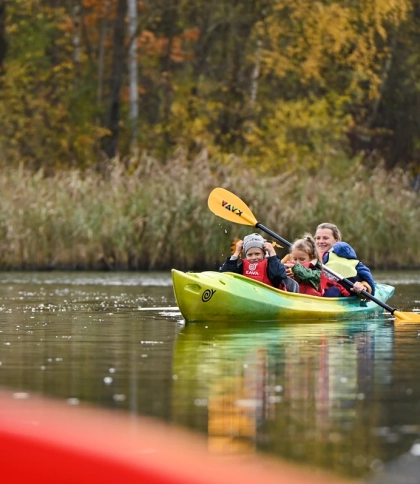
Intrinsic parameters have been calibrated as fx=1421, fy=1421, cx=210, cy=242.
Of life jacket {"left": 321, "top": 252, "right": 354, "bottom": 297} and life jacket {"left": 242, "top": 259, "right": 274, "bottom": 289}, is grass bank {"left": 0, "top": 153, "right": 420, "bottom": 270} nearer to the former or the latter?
life jacket {"left": 321, "top": 252, "right": 354, "bottom": 297}

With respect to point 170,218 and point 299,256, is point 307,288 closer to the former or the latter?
point 299,256

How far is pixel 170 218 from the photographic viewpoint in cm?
2327

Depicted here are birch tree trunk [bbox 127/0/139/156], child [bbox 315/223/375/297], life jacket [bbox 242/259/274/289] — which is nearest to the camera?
life jacket [bbox 242/259/274/289]

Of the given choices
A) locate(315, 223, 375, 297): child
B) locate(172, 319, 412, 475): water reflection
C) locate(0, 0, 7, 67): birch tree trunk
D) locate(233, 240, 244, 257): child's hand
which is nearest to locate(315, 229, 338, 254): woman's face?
locate(315, 223, 375, 297): child

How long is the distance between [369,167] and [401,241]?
14901 mm

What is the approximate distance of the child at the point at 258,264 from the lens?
1295cm

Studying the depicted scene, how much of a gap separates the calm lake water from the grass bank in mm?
8000

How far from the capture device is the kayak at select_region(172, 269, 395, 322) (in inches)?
493

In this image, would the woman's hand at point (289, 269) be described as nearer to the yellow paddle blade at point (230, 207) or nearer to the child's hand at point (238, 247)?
the child's hand at point (238, 247)

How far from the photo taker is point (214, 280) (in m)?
12.6

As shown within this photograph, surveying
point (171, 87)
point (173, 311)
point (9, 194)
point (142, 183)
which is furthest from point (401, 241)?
point (171, 87)

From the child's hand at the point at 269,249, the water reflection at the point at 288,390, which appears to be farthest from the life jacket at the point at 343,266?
the water reflection at the point at 288,390

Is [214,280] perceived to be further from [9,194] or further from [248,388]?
[9,194]

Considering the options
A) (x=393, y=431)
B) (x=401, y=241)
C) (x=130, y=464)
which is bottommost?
(x=401, y=241)
